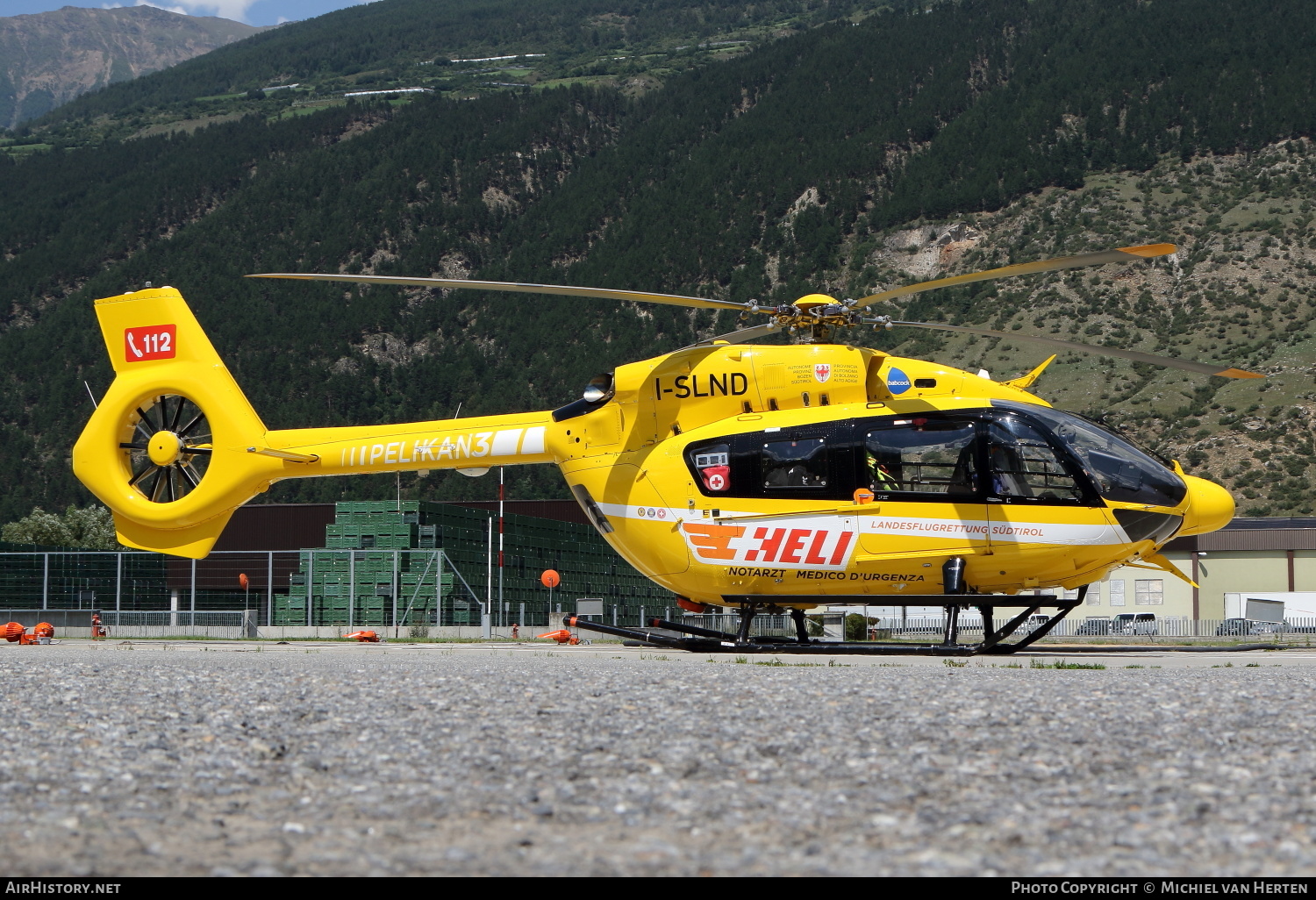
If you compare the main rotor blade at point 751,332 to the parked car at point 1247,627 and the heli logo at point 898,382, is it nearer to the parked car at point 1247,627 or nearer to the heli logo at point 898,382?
the heli logo at point 898,382

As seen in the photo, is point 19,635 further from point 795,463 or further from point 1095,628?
point 1095,628

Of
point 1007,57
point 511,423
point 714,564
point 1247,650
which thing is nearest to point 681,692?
point 714,564

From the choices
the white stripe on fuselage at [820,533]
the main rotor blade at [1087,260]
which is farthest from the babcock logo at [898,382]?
the white stripe on fuselage at [820,533]

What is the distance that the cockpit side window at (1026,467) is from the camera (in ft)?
46.6

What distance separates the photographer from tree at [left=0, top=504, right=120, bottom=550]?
77.4 metres

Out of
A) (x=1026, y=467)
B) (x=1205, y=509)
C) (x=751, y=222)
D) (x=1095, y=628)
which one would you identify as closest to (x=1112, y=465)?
(x=1026, y=467)

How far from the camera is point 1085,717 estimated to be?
22.6 ft

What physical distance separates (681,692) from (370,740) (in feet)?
8.20

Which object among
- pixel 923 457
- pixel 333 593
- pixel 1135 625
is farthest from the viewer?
pixel 1135 625

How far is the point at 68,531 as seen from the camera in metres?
78.1

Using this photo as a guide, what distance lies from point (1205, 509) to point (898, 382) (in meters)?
3.80

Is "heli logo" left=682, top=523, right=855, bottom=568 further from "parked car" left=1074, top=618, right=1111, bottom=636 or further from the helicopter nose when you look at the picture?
"parked car" left=1074, top=618, right=1111, bottom=636

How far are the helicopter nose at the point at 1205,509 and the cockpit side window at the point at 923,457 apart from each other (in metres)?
2.60
